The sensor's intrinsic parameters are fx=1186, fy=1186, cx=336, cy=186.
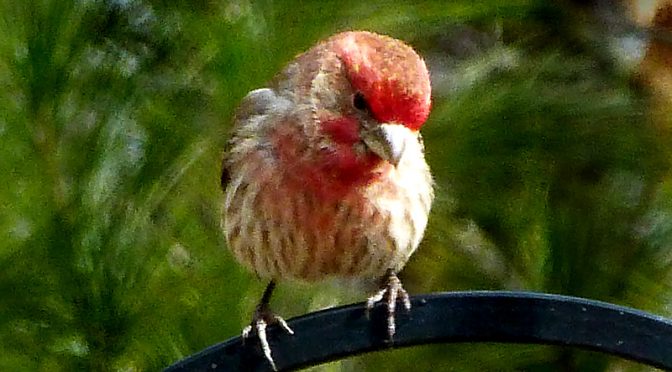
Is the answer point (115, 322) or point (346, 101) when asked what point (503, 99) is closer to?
point (346, 101)

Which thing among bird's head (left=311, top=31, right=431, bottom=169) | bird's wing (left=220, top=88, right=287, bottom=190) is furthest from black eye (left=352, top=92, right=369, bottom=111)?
bird's wing (left=220, top=88, right=287, bottom=190)

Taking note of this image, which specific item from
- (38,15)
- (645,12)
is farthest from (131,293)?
A: (645,12)

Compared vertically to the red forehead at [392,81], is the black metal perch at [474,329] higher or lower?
lower

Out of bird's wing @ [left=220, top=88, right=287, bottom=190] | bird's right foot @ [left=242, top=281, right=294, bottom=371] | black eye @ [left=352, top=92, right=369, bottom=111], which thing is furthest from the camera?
bird's wing @ [left=220, top=88, right=287, bottom=190]

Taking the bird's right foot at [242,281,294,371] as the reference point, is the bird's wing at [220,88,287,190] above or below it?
above

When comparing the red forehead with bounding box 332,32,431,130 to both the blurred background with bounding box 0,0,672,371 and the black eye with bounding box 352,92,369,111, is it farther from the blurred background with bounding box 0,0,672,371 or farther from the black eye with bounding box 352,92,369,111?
the blurred background with bounding box 0,0,672,371

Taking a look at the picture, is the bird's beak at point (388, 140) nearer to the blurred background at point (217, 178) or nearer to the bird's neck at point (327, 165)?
the bird's neck at point (327, 165)

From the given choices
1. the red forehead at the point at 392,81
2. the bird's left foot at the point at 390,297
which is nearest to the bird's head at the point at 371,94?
the red forehead at the point at 392,81

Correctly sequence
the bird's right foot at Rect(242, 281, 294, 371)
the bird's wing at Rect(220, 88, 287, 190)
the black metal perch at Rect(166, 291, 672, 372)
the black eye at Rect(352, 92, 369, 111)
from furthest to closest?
the bird's wing at Rect(220, 88, 287, 190)
the black eye at Rect(352, 92, 369, 111)
the bird's right foot at Rect(242, 281, 294, 371)
the black metal perch at Rect(166, 291, 672, 372)
